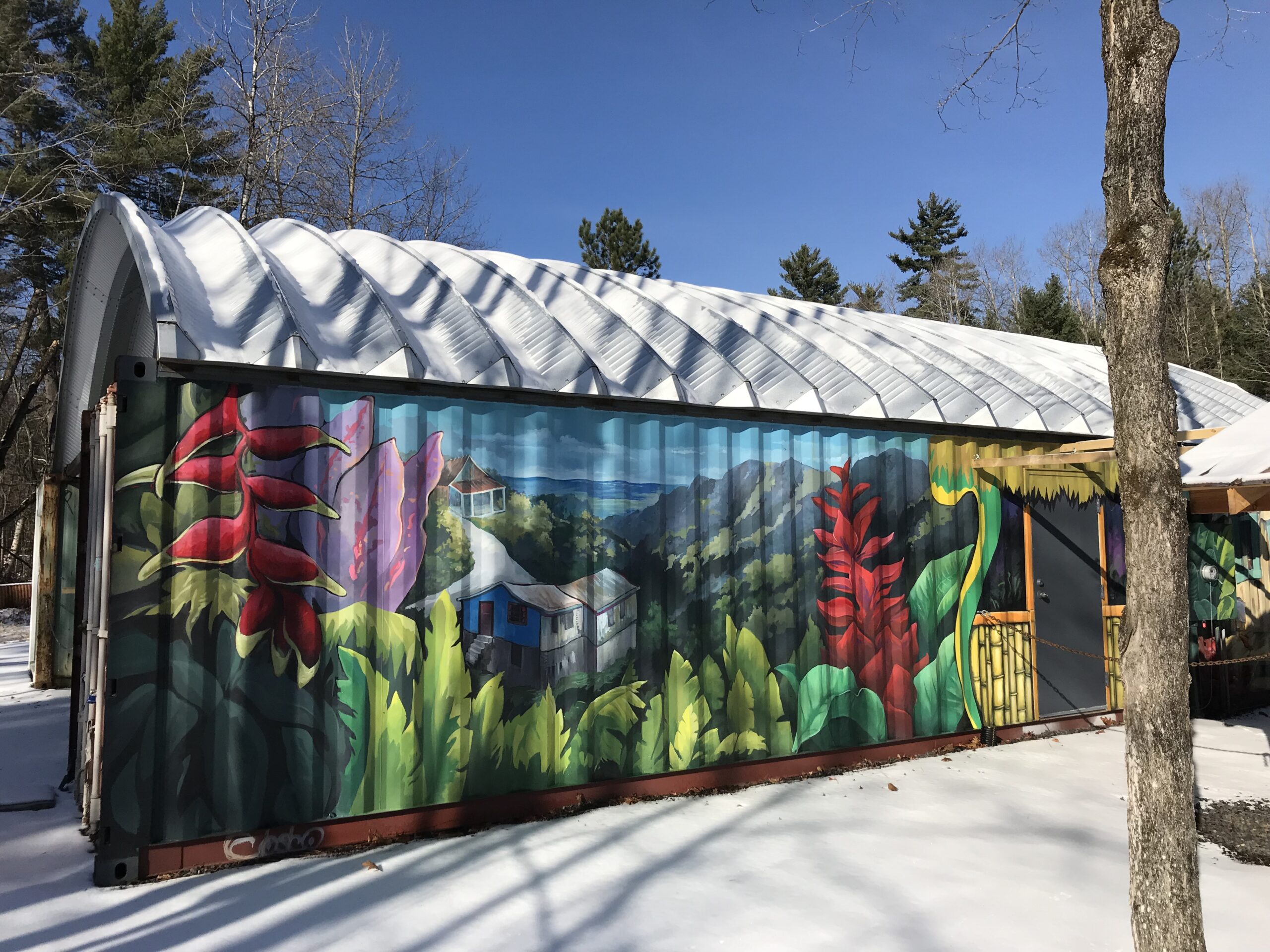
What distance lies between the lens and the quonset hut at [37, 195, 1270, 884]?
15.3 ft

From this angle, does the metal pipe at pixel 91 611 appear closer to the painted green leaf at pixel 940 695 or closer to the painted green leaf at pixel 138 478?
the painted green leaf at pixel 138 478

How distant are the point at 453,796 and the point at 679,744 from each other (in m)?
1.71

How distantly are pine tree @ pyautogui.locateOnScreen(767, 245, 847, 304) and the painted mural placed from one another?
30.5m

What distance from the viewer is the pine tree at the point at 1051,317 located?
32.7 meters

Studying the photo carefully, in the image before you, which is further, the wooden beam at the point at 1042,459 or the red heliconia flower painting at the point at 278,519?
the wooden beam at the point at 1042,459

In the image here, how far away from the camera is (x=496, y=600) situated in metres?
5.55

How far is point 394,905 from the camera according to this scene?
4.11 meters

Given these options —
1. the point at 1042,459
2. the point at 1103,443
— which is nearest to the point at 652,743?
the point at 1042,459

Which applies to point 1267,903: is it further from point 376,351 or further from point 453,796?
point 376,351

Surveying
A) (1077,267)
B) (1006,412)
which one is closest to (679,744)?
(1006,412)

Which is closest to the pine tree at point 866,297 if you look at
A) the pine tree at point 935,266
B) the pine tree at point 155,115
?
the pine tree at point 935,266

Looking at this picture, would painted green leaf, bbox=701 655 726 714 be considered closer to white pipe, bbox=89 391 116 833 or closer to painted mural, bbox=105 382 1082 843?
painted mural, bbox=105 382 1082 843

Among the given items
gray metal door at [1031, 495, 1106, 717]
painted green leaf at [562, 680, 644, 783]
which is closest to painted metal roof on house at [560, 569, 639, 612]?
painted green leaf at [562, 680, 644, 783]

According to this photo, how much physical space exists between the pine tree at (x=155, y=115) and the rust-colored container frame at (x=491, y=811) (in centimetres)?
1773
